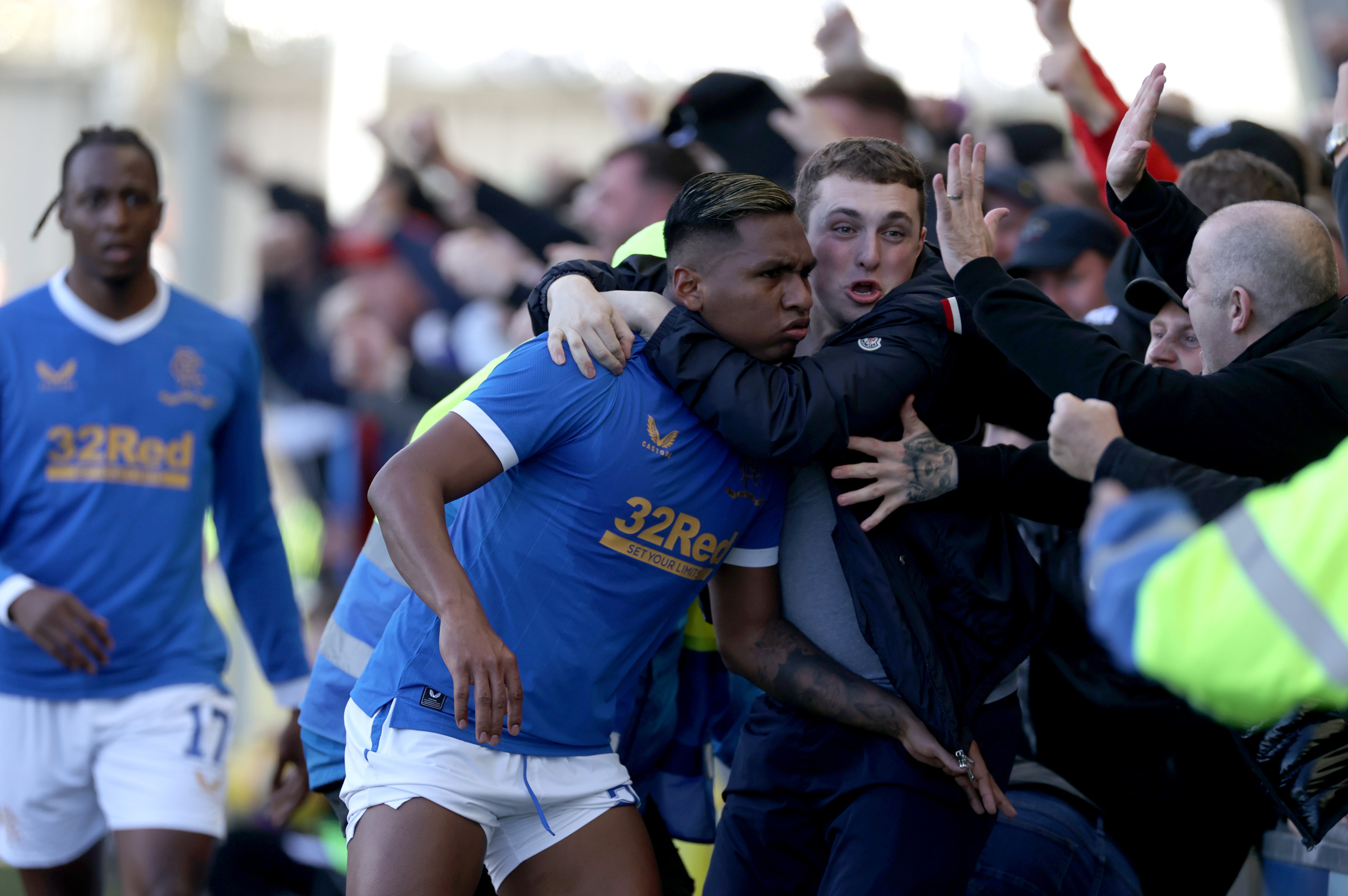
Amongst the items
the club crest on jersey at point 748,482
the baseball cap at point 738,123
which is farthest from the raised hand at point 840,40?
the club crest on jersey at point 748,482

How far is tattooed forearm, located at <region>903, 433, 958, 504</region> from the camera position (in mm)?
2746

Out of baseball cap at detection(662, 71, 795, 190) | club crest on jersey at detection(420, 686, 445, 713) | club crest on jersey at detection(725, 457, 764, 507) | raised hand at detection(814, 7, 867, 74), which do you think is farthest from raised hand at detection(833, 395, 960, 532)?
raised hand at detection(814, 7, 867, 74)

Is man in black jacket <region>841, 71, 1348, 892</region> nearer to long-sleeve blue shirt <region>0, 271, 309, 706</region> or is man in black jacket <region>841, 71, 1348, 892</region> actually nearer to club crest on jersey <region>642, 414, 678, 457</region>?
club crest on jersey <region>642, 414, 678, 457</region>

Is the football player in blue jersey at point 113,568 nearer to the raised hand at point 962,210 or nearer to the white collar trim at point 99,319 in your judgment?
the white collar trim at point 99,319

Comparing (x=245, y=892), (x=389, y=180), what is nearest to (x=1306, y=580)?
(x=245, y=892)

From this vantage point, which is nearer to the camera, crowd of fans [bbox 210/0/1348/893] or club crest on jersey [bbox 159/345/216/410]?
crowd of fans [bbox 210/0/1348/893]

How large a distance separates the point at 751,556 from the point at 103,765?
86.2 inches

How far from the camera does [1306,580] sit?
1.49m

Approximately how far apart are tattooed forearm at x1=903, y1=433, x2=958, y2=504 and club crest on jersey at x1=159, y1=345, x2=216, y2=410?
233 centimetres

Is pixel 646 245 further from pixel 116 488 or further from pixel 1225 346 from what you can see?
pixel 116 488

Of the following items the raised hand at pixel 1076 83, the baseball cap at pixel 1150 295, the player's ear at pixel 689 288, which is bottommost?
the baseball cap at pixel 1150 295

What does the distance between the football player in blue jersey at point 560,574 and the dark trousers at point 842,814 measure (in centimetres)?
21

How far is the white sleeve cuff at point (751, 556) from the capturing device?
2861 mm

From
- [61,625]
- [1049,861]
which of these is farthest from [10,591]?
[1049,861]
